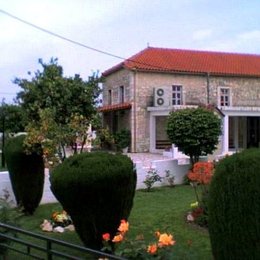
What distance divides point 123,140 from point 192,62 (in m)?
7.79

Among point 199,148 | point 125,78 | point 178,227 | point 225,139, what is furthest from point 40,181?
point 125,78

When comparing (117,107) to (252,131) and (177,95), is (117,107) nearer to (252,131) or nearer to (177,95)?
(177,95)

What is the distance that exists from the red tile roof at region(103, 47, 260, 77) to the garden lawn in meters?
18.8

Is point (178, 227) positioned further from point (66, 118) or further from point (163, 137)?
point (163, 137)

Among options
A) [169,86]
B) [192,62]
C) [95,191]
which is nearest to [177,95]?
[169,86]

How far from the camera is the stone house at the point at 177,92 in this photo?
3209cm

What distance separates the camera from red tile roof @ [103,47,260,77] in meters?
33.3

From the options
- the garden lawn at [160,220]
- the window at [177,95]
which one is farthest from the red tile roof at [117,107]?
the garden lawn at [160,220]

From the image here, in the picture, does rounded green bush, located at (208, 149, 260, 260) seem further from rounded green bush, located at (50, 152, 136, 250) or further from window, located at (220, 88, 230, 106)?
window, located at (220, 88, 230, 106)

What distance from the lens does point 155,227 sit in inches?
387

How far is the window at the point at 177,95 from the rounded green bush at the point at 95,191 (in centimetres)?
2691

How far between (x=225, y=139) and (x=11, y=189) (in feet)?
65.8

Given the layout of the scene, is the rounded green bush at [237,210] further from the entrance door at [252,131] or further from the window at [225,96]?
the entrance door at [252,131]

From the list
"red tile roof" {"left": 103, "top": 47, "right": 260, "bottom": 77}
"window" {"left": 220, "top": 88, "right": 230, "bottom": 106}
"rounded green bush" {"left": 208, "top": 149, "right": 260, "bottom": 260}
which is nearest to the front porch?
"window" {"left": 220, "top": 88, "right": 230, "bottom": 106}
